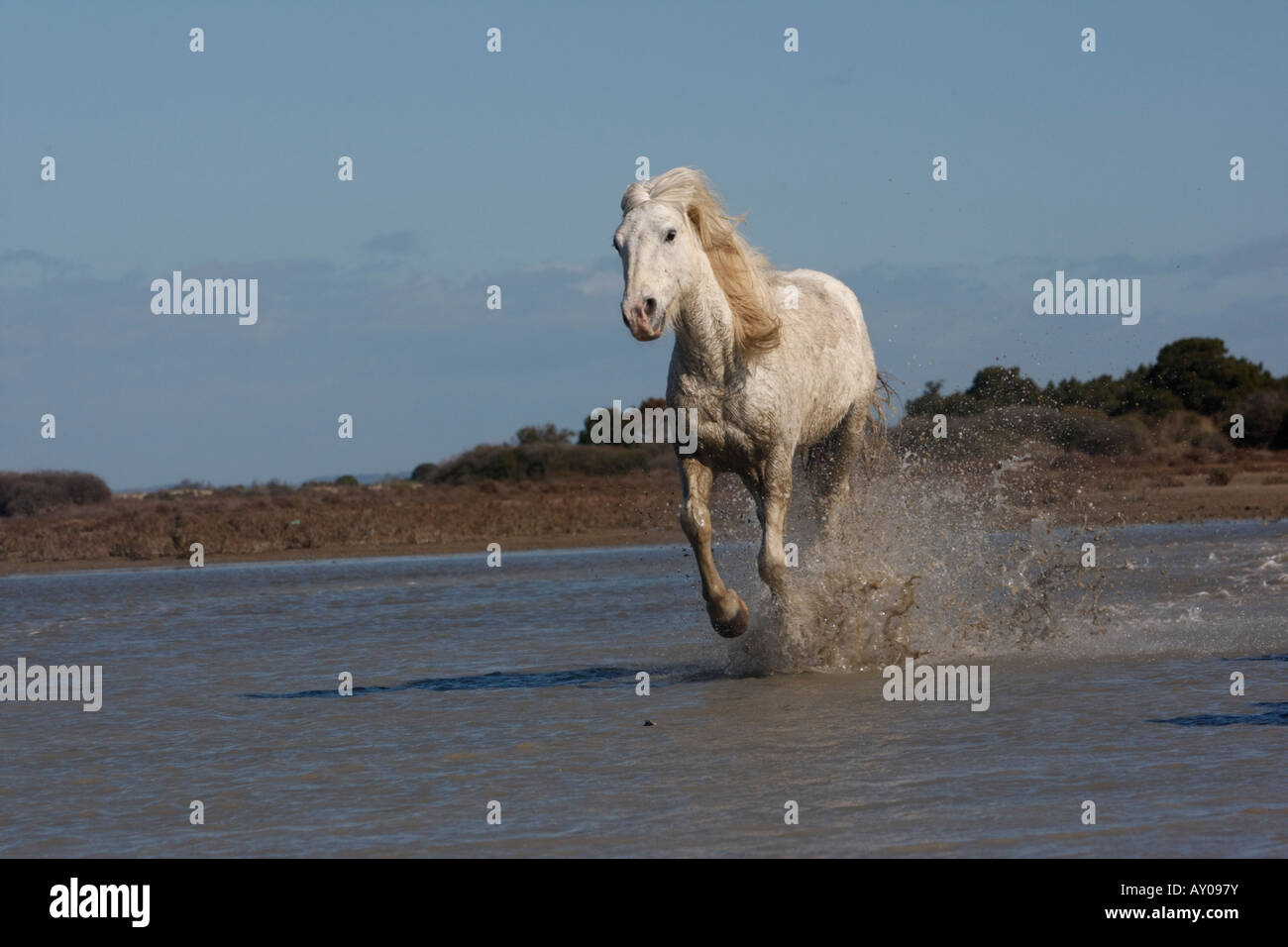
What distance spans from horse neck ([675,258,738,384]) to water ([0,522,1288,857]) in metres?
1.72

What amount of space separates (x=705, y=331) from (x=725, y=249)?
1.83 ft

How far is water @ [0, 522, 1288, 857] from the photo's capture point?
16.3 ft

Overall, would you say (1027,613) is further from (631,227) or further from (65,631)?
(65,631)

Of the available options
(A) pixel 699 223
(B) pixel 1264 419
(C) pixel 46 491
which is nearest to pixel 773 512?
(A) pixel 699 223

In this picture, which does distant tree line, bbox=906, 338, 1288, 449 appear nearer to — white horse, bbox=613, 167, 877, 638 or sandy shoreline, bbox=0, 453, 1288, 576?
sandy shoreline, bbox=0, 453, 1288, 576

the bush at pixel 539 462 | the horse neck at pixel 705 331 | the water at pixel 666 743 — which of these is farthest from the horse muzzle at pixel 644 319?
the bush at pixel 539 462

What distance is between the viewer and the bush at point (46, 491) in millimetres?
42219

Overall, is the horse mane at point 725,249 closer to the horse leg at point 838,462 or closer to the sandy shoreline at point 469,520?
the horse leg at point 838,462

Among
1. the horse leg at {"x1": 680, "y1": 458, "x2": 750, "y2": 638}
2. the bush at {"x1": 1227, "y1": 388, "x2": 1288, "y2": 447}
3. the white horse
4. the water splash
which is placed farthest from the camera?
the bush at {"x1": 1227, "y1": 388, "x2": 1288, "y2": 447}

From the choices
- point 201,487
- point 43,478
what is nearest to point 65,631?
point 43,478

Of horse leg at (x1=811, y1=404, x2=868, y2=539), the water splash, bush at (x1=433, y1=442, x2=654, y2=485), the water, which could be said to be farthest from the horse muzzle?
bush at (x1=433, y1=442, x2=654, y2=485)

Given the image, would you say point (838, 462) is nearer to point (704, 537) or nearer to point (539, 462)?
point (704, 537)

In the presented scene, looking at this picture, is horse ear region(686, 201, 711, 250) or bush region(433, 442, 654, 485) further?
bush region(433, 442, 654, 485)
